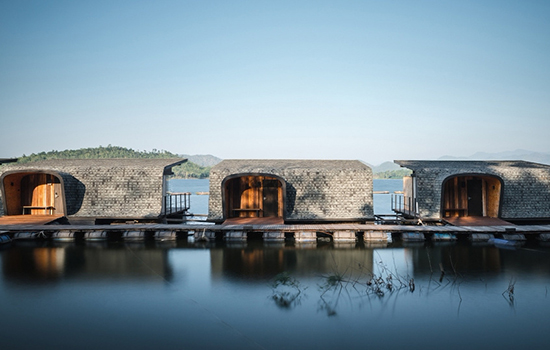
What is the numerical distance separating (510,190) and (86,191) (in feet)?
70.1

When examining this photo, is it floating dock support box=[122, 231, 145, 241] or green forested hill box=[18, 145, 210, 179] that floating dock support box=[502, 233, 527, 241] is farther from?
green forested hill box=[18, 145, 210, 179]

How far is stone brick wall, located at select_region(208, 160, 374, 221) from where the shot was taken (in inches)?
691

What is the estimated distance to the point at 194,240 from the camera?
645 inches

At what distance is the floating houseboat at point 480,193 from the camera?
1802 cm

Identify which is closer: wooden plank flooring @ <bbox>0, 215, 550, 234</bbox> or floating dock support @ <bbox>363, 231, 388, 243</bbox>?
wooden plank flooring @ <bbox>0, 215, 550, 234</bbox>

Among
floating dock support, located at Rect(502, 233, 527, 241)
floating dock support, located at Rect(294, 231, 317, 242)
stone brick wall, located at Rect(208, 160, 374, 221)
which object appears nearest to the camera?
floating dock support, located at Rect(502, 233, 527, 241)

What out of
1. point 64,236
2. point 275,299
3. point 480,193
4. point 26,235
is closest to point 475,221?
point 480,193

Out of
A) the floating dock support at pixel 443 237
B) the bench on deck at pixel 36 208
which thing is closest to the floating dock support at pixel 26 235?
the bench on deck at pixel 36 208

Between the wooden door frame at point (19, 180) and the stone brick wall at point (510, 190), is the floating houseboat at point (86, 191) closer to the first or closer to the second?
the wooden door frame at point (19, 180)

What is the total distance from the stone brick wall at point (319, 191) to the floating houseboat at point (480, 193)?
2.80 metres

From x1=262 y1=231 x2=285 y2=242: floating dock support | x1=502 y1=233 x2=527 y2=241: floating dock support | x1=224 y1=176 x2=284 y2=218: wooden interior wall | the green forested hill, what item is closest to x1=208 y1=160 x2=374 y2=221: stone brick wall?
x1=224 y1=176 x2=284 y2=218: wooden interior wall

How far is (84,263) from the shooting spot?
40.8ft

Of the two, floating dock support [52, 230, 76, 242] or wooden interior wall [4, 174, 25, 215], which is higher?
wooden interior wall [4, 174, 25, 215]

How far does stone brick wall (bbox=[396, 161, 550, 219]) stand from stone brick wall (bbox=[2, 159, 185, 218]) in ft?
43.5
